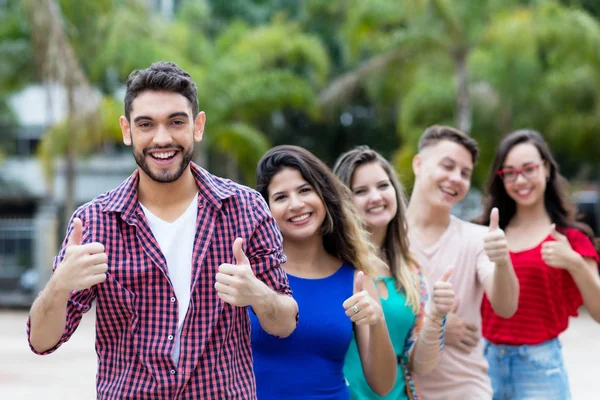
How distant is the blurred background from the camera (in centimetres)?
1602

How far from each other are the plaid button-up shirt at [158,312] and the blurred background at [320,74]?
1262 centimetres

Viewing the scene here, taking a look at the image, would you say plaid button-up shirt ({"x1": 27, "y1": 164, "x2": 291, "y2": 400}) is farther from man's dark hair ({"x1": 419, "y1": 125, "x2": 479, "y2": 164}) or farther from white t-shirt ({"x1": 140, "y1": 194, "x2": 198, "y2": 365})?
man's dark hair ({"x1": 419, "y1": 125, "x2": 479, "y2": 164})

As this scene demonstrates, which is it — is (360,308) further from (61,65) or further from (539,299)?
(61,65)

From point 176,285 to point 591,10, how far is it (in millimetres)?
18518

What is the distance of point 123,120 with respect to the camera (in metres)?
2.60

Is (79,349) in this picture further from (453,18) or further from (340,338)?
(340,338)

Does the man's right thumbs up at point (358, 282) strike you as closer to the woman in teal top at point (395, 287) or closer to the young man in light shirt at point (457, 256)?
the woman in teal top at point (395, 287)

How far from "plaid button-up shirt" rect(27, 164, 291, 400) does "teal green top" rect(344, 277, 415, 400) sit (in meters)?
0.96

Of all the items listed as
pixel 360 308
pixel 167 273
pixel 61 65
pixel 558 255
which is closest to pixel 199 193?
pixel 167 273

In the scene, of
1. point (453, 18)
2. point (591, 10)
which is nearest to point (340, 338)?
point (453, 18)

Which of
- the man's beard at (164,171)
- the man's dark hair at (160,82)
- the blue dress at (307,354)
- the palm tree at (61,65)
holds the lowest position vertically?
the blue dress at (307,354)

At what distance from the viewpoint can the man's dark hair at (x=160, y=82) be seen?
2494 mm

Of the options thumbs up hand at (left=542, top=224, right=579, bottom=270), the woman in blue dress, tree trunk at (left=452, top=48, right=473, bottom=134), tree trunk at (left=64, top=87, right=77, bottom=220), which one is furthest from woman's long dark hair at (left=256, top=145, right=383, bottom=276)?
tree trunk at (left=64, top=87, right=77, bottom=220)

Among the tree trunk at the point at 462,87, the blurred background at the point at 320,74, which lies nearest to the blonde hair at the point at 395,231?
the blurred background at the point at 320,74
